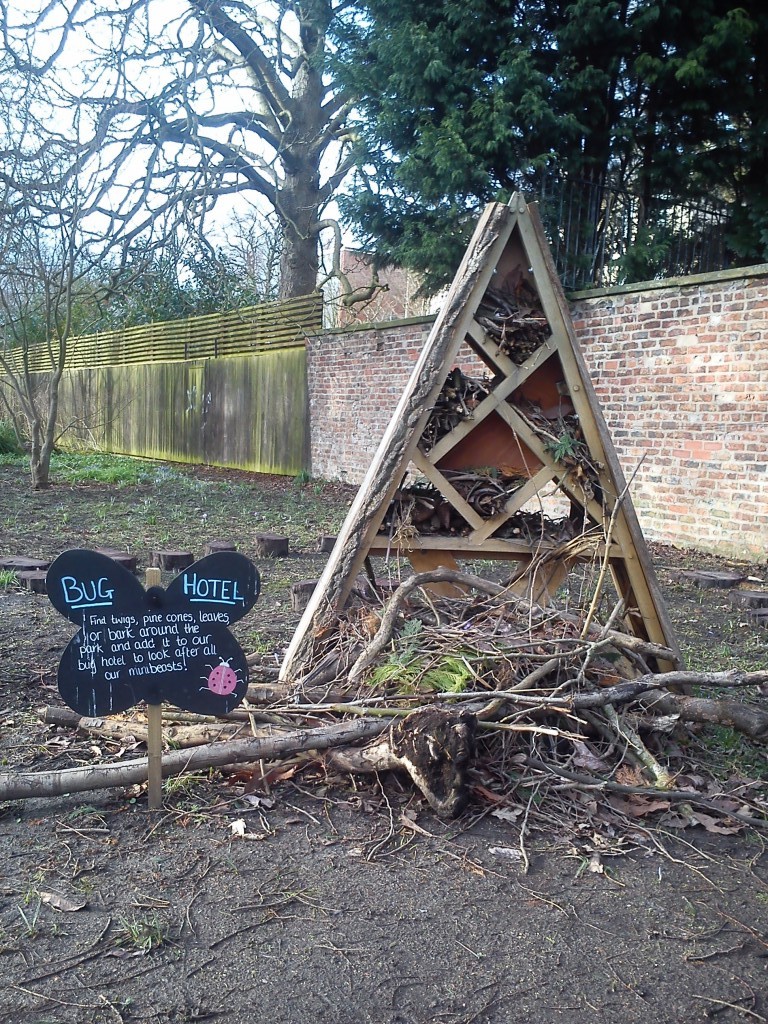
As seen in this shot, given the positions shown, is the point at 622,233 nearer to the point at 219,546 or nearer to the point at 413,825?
the point at 219,546

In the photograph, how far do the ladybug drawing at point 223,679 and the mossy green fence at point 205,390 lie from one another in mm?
11833

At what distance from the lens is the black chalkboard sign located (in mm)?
3133

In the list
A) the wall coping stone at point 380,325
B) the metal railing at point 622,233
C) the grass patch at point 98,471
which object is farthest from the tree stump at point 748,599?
the grass patch at point 98,471

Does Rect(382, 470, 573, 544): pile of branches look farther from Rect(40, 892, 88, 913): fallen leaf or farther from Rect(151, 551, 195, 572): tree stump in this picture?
Rect(151, 551, 195, 572): tree stump

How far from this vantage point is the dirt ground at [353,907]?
7.34 ft

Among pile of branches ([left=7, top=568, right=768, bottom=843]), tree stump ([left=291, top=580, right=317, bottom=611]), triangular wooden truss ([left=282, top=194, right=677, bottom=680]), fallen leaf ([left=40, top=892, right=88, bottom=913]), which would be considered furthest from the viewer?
tree stump ([left=291, top=580, right=317, bottom=611])

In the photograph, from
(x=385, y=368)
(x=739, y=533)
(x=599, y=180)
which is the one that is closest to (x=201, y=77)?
(x=385, y=368)

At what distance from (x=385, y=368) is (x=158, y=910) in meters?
10.9

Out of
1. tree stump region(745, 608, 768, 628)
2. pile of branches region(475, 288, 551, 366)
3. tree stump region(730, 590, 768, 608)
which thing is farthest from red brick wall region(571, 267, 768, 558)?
pile of branches region(475, 288, 551, 366)

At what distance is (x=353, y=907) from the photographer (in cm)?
265

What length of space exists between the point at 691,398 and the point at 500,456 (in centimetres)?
494

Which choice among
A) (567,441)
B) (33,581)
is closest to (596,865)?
(567,441)

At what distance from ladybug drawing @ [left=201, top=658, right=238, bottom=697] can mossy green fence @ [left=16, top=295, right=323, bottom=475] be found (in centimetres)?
1183

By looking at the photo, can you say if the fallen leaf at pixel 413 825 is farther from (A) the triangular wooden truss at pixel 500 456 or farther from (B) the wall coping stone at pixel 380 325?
(B) the wall coping stone at pixel 380 325
